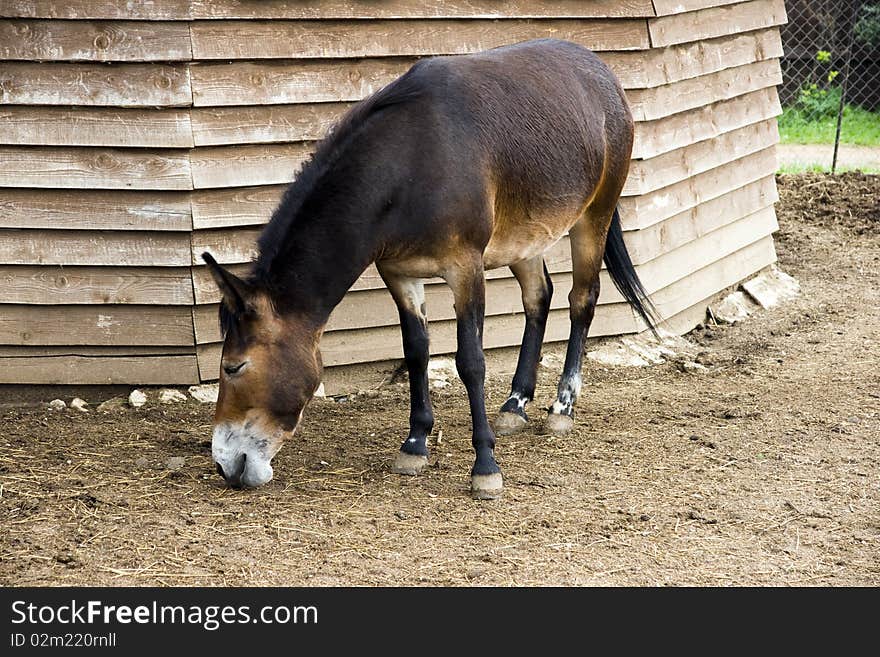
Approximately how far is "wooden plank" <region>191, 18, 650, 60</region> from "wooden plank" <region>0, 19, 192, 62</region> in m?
0.12

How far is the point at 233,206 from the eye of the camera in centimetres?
580

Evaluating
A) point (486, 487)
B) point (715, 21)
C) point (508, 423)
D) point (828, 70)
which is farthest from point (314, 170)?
point (828, 70)

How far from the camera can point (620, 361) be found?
22.7 ft

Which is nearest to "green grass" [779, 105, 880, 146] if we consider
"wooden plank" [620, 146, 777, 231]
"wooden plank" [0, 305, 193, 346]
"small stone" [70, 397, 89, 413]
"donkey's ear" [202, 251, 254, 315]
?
"wooden plank" [620, 146, 777, 231]

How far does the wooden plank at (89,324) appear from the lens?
5863mm

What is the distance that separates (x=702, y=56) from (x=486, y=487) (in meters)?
3.98

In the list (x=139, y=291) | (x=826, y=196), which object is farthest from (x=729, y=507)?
(x=826, y=196)

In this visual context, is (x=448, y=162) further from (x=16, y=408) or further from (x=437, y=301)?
(x=16, y=408)

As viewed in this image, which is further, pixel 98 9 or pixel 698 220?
pixel 698 220

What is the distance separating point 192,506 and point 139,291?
166 centimetres

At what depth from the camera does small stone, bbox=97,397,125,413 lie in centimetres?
589

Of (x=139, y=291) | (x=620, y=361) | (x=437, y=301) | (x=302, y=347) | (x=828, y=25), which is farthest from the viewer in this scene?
(x=828, y=25)

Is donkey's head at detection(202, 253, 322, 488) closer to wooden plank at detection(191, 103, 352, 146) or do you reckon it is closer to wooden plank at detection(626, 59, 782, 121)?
wooden plank at detection(191, 103, 352, 146)

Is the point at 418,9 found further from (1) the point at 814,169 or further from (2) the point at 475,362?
(1) the point at 814,169
